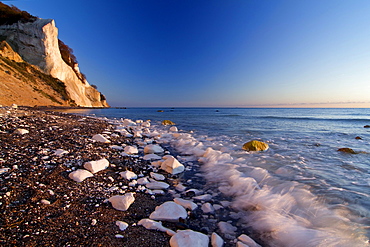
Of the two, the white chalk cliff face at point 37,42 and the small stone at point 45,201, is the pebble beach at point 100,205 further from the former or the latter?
the white chalk cliff face at point 37,42

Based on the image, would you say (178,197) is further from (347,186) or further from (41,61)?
(41,61)

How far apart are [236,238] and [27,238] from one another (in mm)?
2402

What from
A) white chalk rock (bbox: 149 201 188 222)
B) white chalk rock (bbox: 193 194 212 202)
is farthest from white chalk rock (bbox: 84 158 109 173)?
white chalk rock (bbox: 193 194 212 202)

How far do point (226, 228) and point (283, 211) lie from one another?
1.29m

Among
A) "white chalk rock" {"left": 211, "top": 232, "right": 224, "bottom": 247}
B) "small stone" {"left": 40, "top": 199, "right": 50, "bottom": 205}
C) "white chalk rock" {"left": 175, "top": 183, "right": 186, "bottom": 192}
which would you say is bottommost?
"white chalk rock" {"left": 175, "top": 183, "right": 186, "bottom": 192}

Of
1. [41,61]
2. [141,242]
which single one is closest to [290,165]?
[141,242]

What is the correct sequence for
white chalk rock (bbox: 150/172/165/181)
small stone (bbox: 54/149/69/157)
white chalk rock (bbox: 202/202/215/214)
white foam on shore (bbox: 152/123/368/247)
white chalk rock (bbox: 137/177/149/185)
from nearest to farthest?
white foam on shore (bbox: 152/123/368/247)
white chalk rock (bbox: 202/202/215/214)
white chalk rock (bbox: 137/177/149/185)
white chalk rock (bbox: 150/172/165/181)
small stone (bbox: 54/149/69/157)

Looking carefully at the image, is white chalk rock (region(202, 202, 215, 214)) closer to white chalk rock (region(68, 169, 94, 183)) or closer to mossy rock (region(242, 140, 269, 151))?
white chalk rock (region(68, 169, 94, 183))

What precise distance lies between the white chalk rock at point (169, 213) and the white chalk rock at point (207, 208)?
0.41 metres

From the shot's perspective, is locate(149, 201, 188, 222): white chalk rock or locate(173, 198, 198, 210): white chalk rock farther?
locate(173, 198, 198, 210): white chalk rock

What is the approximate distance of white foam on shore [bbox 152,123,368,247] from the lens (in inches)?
88.0

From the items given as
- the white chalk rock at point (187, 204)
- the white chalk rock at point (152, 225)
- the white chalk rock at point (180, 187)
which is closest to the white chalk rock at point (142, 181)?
the white chalk rock at point (180, 187)

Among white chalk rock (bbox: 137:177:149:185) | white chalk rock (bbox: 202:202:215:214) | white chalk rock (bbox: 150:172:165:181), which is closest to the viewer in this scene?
white chalk rock (bbox: 202:202:215:214)

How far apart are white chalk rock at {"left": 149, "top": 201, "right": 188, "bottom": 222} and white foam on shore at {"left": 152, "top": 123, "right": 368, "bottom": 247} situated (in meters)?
1.01
